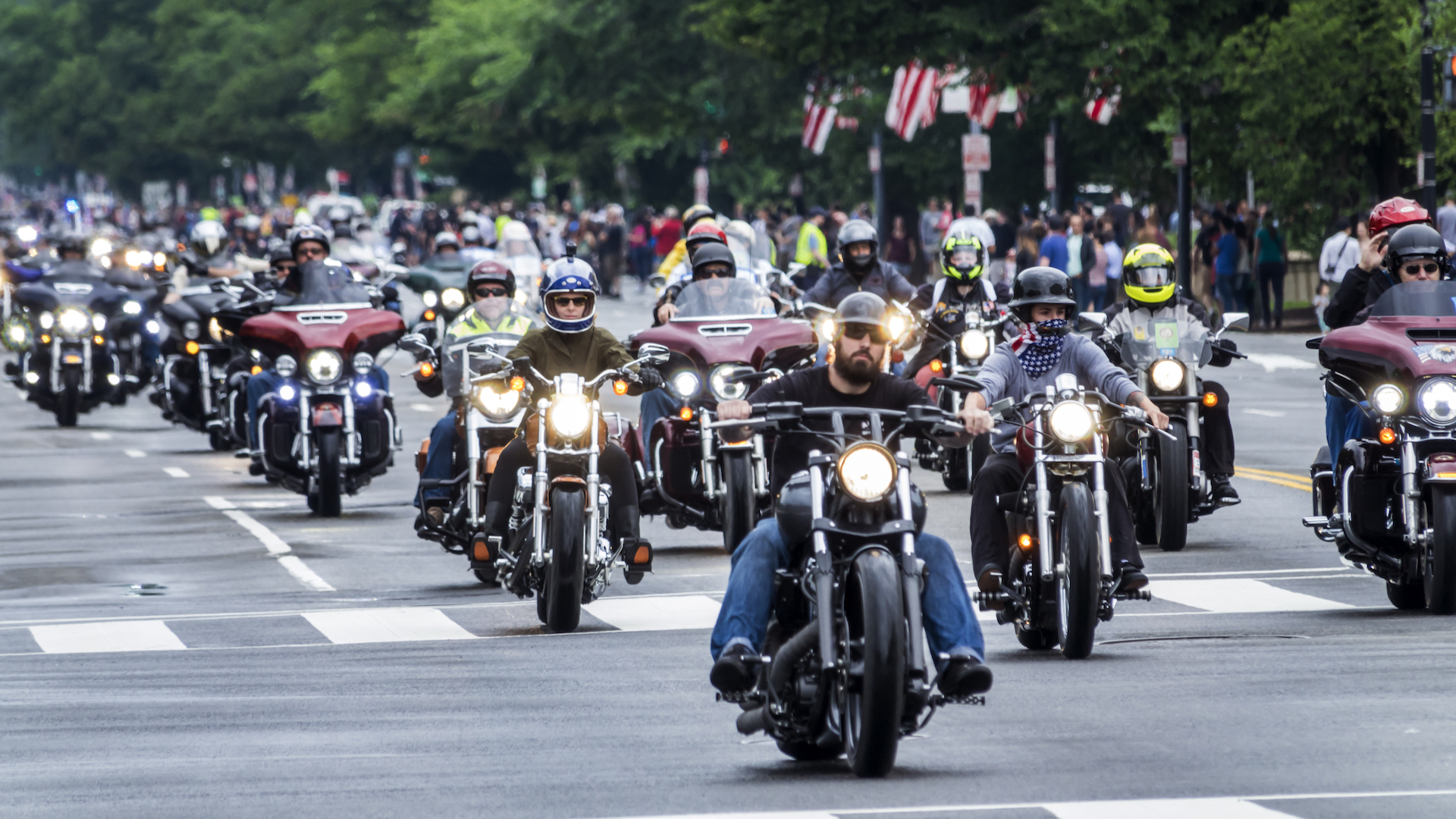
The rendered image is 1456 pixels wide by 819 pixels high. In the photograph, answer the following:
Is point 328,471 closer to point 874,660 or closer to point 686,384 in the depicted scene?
point 686,384

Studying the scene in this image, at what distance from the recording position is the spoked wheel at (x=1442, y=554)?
1244 cm

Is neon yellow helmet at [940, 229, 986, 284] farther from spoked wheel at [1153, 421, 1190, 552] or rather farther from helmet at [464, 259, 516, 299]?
helmet at [464, 259, 516, 299]

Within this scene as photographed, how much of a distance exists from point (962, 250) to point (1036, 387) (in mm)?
8128

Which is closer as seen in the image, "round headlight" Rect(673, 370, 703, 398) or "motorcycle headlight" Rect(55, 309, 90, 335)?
"round headlight" Rect(673, 370, 703, 398)

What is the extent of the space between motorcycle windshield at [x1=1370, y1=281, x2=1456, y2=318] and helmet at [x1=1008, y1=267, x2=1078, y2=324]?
1542 millimetres

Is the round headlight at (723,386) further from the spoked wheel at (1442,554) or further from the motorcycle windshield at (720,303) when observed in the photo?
the spoked wheel at (1442,554)

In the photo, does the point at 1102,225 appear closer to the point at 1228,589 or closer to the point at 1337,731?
the point at 1228,589

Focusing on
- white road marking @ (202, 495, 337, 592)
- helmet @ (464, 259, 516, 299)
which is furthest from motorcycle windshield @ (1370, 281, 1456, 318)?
white road marking @ (202, 495, 337, 592)

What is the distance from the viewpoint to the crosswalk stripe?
45.1ft

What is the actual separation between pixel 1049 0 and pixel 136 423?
50.7 feet

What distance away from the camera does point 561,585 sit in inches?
512

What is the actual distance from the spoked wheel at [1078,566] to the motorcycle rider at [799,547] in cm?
190

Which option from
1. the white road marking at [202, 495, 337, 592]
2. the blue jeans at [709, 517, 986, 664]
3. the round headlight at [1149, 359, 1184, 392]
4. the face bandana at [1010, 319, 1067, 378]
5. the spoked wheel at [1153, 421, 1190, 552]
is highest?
the face bandana at [1010, 319, 1067, 378]

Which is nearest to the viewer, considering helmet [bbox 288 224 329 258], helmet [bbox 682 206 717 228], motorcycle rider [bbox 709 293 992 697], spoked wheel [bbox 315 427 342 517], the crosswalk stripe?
motorcycle rider [bbox 709 293 992 697]
